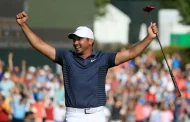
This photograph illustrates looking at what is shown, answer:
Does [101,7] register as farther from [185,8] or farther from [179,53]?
[179,53]

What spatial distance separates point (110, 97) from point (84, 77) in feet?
38.7

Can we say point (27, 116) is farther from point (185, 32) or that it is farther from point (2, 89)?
point (185, 32)

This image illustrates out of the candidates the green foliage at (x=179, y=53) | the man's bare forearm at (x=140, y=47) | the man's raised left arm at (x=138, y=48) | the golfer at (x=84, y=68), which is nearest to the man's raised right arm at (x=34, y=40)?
the golfer at (x=84, y=68)

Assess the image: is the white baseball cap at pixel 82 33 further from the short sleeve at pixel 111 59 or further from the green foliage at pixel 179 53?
the green foliage at pixel 179 53

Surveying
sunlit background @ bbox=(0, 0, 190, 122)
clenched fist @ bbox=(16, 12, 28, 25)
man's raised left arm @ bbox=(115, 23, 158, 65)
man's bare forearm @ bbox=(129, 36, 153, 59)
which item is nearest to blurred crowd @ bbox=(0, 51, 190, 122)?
sunlit background @ bbox=(0, 0, 190, 122)

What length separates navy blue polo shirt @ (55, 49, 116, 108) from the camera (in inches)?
341

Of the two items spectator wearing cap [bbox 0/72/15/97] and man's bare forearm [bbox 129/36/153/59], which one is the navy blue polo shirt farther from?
spectator wearing cap [bbox 0/72/15/97]

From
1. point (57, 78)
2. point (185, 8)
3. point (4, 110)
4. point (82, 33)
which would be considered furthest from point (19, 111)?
point (185, 8)

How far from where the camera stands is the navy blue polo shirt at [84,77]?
28.5 feet

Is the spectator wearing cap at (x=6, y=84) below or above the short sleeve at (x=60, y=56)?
below

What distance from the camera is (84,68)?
878 cm

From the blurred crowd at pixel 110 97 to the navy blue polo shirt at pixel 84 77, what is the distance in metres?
10.1

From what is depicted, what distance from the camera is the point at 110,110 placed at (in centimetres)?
2036

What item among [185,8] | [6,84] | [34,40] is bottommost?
[6,84]
